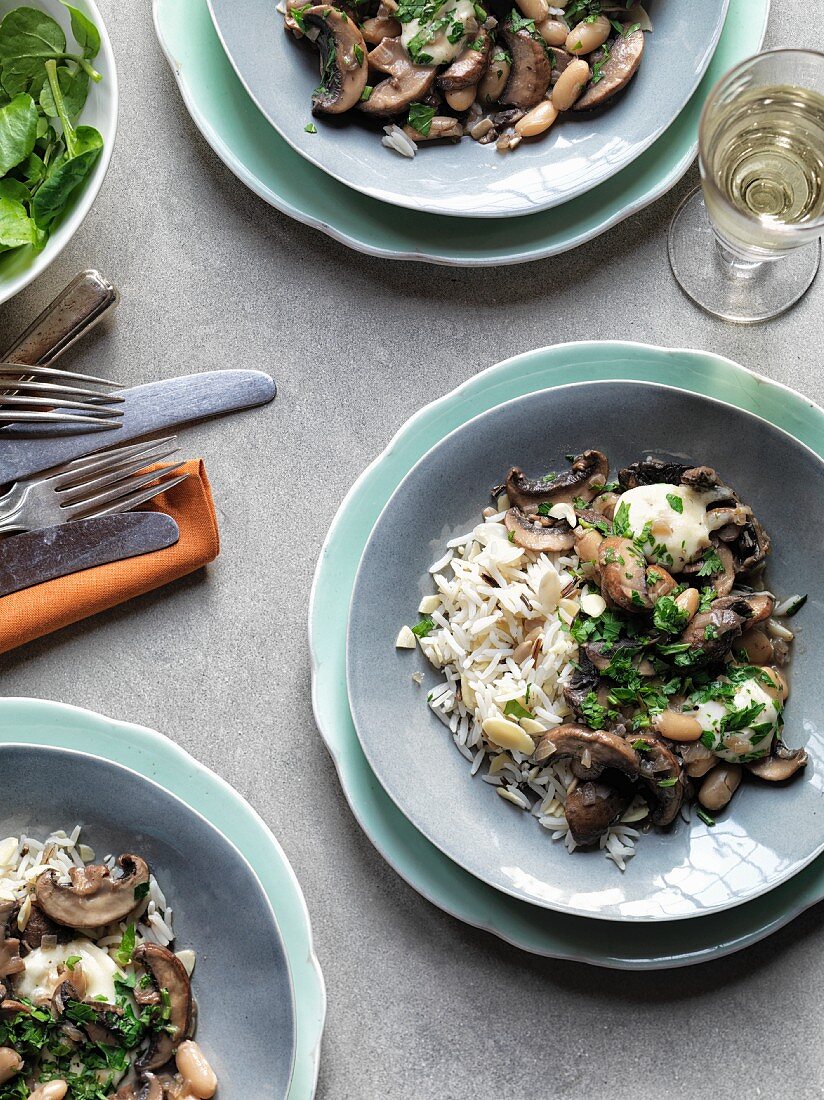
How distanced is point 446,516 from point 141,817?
788 mm

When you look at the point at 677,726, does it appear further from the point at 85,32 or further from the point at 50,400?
the point at 85,32

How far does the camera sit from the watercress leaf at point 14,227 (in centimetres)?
185

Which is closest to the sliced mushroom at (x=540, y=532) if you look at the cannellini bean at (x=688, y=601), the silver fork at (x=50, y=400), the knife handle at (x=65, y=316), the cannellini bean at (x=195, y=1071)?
the cannellini bean at (x=688, y=601)

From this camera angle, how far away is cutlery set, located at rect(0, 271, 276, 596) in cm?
200

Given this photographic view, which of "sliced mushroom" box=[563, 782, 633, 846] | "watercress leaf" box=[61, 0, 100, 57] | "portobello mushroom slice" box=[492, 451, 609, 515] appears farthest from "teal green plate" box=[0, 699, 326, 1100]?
"watercress leaf" box=[61, 0, 100, 57]

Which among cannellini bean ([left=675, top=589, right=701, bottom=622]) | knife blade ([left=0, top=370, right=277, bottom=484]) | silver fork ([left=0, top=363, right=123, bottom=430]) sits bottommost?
cannellini bean ([left=675, top=589, right=701, bottom=622])

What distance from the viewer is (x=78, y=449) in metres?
2.03

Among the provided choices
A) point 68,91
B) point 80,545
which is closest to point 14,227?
point 68,91

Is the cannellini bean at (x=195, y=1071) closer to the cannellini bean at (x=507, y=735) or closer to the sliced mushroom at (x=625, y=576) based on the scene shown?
the cannellini bean at (x=507, y=735)

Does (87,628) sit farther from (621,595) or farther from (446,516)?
(621,595)

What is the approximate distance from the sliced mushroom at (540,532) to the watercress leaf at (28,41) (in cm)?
121

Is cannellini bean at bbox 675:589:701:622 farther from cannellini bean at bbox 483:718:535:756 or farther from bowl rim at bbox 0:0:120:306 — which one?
bowl rim at bbox 0:0:120:306

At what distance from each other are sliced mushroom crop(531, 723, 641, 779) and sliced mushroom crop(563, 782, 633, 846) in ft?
0.11

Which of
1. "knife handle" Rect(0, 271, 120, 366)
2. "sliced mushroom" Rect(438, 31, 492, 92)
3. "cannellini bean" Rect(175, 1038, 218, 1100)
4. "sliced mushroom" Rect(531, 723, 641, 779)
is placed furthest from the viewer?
"knife handle" Rect(0, 271, 120, 366)
